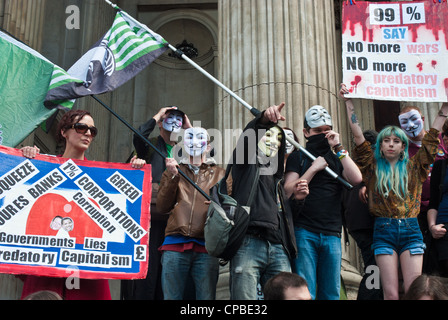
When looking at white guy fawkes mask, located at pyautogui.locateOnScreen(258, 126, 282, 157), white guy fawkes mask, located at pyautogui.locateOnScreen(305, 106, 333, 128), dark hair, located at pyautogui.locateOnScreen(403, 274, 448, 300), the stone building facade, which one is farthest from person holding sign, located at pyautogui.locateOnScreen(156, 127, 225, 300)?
dark hair, located at pyautogui.locateOnScreen(403, 274, 448, 300)

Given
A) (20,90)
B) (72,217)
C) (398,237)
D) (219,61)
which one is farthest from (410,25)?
(72,217)

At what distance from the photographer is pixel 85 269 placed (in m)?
6.91

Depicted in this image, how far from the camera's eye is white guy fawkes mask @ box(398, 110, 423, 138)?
7895 millimetres

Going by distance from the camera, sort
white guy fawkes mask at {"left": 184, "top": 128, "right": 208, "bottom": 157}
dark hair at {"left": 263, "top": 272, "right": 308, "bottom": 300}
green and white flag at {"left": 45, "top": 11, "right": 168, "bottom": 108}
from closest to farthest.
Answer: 1. dark hair at {"left": 263, "top": 272, "right": 308, "bottom": 300}
2. white guy fawkes mask at {"left": 184, "top": 128, "right": 208, "bottom": 157}
3. green and white flag at {"left": 45, "top": 11, "right": 168, "bottom": 108}

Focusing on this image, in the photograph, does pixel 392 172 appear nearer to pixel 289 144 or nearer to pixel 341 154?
pixel 341 154

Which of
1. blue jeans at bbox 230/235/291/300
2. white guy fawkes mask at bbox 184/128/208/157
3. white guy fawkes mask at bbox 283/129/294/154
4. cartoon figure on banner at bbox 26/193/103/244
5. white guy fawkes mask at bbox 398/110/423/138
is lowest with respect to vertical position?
blue jeans at bbox 230/235/291/300

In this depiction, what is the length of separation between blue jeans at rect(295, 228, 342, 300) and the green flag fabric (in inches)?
117

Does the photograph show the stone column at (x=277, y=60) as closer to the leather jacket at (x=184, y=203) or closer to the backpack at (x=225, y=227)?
the leather jacket at (x=184, y=203)

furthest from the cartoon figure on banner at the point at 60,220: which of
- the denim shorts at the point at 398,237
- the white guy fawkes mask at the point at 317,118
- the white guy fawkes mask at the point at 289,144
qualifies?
the denim shorts at the point at 398,237

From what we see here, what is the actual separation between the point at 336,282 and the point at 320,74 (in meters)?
3.99

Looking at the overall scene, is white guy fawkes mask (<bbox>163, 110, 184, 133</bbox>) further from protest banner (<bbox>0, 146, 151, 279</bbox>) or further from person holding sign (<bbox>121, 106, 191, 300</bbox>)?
protest banner (<bbox>0, 146, 151, 279</bbox>)

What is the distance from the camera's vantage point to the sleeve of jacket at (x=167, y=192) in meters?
7.23
